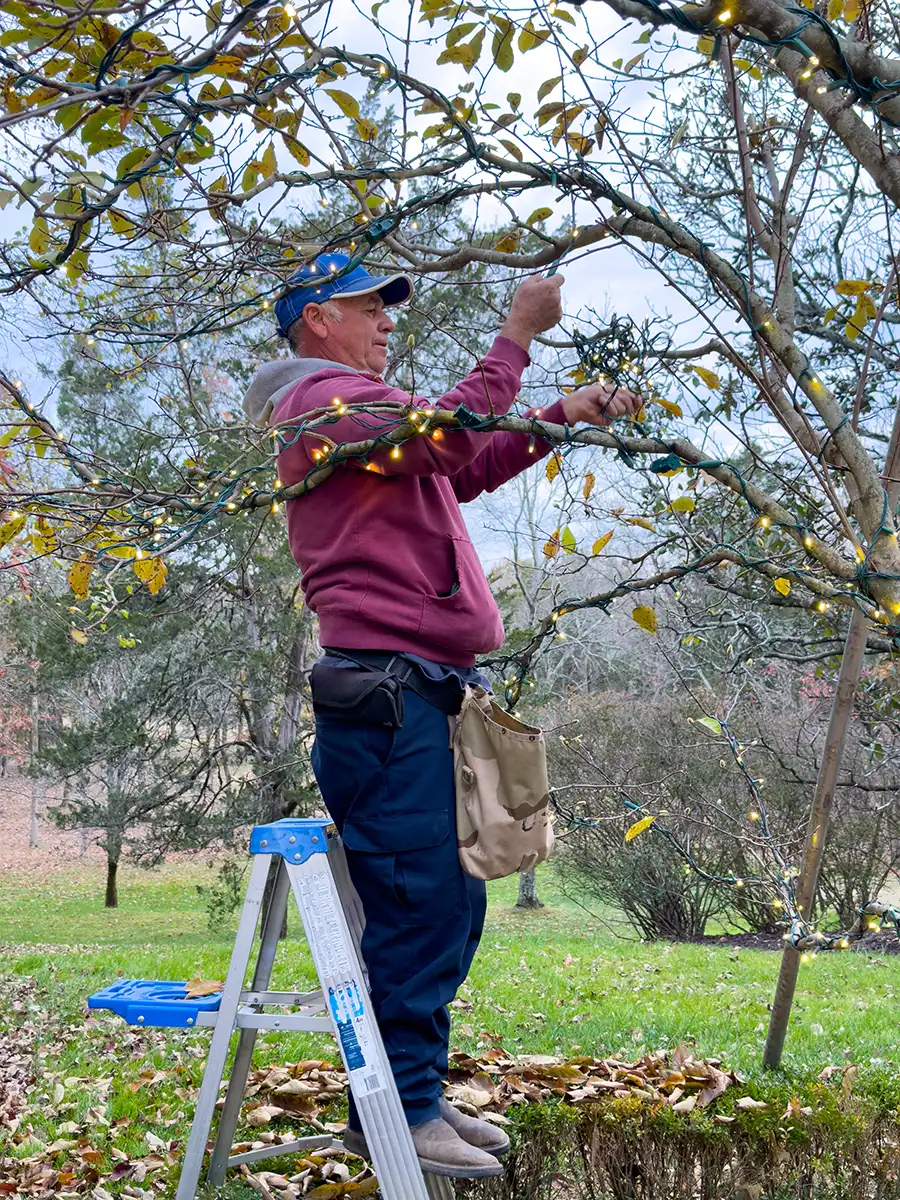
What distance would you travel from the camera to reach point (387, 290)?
2262 millimetres

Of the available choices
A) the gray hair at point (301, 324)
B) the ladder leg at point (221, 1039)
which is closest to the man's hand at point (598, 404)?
the gray hair at point (301, 324)

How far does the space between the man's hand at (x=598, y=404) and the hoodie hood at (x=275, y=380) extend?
20.0 inches

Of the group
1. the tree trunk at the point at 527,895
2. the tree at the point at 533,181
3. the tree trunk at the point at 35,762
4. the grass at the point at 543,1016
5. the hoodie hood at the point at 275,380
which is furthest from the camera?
the tree trunk at the point at 527,895

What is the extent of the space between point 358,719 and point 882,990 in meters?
6.76

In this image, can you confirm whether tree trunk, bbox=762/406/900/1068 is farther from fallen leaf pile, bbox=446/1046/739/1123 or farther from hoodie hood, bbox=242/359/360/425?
hoodie hood, bbox=242/359/360/425

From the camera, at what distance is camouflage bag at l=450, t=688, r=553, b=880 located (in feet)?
6.25

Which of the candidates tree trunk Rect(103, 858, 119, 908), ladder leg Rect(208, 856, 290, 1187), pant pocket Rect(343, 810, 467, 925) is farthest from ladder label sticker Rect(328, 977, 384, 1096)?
→ tree trunk Rect(103, 858, 119, 908)

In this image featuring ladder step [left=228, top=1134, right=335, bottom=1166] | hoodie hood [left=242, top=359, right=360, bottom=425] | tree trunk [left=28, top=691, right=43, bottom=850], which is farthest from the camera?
tree trunk [left=28, top=691, right=43, bottom=850]

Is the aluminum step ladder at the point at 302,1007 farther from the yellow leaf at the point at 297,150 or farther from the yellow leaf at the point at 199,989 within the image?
the yellow leaf at the point at 297,150

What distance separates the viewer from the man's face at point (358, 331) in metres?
2.25

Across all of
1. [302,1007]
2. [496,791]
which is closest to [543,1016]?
[302,1007]

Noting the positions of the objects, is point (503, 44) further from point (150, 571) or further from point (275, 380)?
point (150, 571)

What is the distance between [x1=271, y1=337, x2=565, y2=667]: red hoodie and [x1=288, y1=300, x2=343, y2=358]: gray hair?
0.68ft

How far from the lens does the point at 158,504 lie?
92.3 inches
